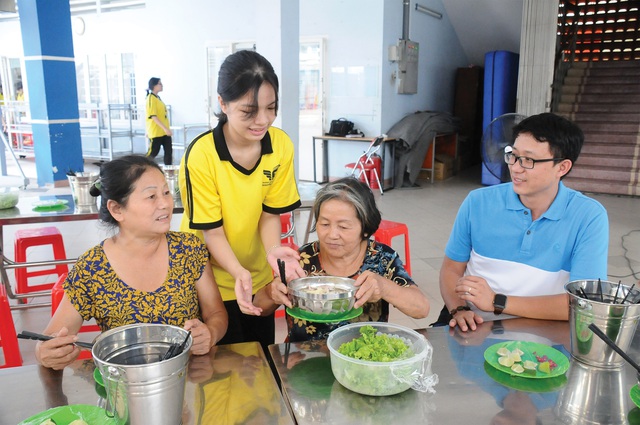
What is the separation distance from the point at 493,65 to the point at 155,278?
26.2 ft

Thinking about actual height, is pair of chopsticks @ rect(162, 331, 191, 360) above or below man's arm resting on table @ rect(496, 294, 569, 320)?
above

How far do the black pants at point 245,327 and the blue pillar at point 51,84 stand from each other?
658 centimetres

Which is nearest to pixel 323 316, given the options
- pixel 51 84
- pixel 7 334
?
pixel 7 334

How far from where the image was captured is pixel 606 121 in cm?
855

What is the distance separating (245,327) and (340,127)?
6.33 meters

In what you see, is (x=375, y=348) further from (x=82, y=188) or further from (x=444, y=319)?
(x=82, y=188)

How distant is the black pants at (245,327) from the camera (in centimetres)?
191

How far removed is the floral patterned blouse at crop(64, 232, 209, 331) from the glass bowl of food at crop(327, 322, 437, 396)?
0.56 metres

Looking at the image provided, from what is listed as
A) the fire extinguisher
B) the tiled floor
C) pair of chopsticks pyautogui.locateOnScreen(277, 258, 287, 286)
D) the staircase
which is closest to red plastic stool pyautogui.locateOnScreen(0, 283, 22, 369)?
the tiled floor

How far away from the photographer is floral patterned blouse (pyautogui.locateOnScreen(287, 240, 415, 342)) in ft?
5.49

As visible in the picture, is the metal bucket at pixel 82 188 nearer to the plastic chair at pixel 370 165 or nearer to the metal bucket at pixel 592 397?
the metal bucket at pixel 592 397

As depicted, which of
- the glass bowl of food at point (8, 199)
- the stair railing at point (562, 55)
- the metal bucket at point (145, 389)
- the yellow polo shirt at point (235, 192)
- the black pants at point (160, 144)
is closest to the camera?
the metal bucket at point (145, 389)

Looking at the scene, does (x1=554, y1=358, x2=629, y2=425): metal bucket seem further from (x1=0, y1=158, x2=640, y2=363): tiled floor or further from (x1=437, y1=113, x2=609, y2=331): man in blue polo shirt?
(x1=0, y1=158, x2=640, y2=363): tiled floor

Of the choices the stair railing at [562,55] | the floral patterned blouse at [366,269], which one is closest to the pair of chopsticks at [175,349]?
the floral patterned blouse at [366,269]
